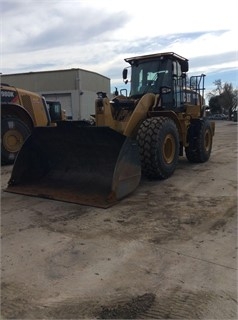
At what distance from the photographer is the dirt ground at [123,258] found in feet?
9.82

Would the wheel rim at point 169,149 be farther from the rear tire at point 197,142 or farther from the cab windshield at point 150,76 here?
the rear tire at point 197,142

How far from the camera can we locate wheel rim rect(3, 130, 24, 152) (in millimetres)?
9785

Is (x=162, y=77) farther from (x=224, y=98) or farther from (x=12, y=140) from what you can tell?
(x=224, y=98)

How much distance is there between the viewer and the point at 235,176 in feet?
25.7

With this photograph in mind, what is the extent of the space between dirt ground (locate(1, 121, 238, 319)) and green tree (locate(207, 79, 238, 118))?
2476 inches

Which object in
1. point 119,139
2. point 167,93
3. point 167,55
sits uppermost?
point 167,55

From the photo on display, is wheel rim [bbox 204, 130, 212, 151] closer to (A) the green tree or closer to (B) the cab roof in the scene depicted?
(B) the cab roof

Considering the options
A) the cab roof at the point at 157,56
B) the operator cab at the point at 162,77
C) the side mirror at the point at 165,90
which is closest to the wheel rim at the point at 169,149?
the operator cab at the point at 162,77

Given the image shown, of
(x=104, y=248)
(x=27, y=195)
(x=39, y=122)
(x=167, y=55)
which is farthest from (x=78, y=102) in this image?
(x=104, y=248)

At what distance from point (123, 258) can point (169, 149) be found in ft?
13.0

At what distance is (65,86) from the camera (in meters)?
32.2

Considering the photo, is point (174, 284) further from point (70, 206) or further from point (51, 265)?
point (70, 206)

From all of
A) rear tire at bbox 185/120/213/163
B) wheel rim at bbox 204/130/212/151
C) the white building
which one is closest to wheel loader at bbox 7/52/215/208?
rear tire at bbox 185/120/213/163

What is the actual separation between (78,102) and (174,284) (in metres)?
29.1
